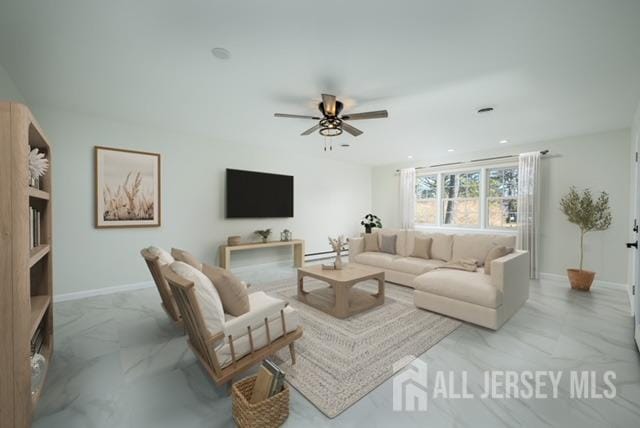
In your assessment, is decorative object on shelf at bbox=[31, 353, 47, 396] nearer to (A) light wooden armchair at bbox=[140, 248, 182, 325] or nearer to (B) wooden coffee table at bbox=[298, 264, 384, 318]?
(A) light wooden armchair at bbox=[140, 248, 182, 325]

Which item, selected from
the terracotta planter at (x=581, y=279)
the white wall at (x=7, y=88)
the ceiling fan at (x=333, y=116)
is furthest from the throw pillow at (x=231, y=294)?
the terracotta planter at (x=581, y=279)

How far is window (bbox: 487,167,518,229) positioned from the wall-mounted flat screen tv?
4.31 meters

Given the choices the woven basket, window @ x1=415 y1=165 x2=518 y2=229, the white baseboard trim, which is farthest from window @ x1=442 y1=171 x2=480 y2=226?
the white baseboard trim

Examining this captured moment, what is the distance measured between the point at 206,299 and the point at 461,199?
5994 mm

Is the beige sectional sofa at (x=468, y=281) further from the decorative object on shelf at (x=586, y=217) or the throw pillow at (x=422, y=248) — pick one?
the decorative object on shelf at (x=586, y=217)

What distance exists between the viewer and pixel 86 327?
106 inches

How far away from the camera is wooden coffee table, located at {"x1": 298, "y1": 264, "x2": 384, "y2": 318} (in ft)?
9.66

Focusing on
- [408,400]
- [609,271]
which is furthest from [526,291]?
[408,400]

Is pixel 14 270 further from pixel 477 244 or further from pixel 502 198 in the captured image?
pixel 502 198

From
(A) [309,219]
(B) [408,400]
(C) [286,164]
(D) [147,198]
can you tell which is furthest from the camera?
(A) [309,219]

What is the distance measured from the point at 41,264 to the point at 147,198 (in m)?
1.98

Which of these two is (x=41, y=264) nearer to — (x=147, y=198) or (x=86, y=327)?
(x=86, y=327)

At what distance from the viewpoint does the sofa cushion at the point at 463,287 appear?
104 inches

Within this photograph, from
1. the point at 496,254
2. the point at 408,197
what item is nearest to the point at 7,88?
the point at 496,254
